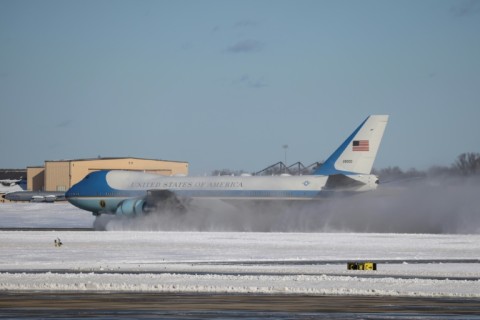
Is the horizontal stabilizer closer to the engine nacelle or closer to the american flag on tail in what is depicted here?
the american flag on tail

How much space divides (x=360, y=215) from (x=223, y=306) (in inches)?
1941

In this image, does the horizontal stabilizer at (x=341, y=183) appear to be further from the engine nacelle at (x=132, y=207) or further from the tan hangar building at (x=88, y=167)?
the tan hangar building at (x=88, y=167)

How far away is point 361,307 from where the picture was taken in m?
22.5

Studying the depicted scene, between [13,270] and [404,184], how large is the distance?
144 ft

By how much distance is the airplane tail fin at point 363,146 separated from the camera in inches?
2849

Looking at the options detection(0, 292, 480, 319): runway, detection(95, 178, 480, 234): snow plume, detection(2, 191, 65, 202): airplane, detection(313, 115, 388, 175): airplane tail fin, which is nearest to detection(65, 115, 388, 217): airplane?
detection(313, 115, 388, 175): airplane tail fin

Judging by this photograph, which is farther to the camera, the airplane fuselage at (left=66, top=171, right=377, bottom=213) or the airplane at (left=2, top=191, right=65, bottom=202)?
the airplane at (left=2, top=191, right=65, bottom=202)

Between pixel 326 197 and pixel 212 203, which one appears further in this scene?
pixel 212 203

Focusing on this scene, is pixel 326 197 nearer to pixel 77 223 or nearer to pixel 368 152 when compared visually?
pixel 368 152

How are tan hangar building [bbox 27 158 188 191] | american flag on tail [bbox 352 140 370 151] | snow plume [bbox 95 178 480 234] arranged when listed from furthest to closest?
tan hangar building [bbox 27 158 188 191]
american flag on tail [bbox 352 140 370 151]
snow plume [bbox 95 178 480 234]

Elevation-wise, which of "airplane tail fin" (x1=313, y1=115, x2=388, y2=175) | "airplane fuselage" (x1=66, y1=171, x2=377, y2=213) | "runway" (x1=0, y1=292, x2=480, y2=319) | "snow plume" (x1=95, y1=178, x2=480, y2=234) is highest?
"airplane tail fin" (x1=313, y1=115, x2=388, y2=175)

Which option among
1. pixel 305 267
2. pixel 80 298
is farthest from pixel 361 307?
pixel 305 267

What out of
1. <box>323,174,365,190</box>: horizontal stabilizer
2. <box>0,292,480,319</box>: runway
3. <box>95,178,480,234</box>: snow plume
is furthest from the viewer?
<box>323,174,365,190</box>: horizontal stabilizer

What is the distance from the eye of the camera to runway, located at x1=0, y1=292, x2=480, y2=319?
20688 mm
